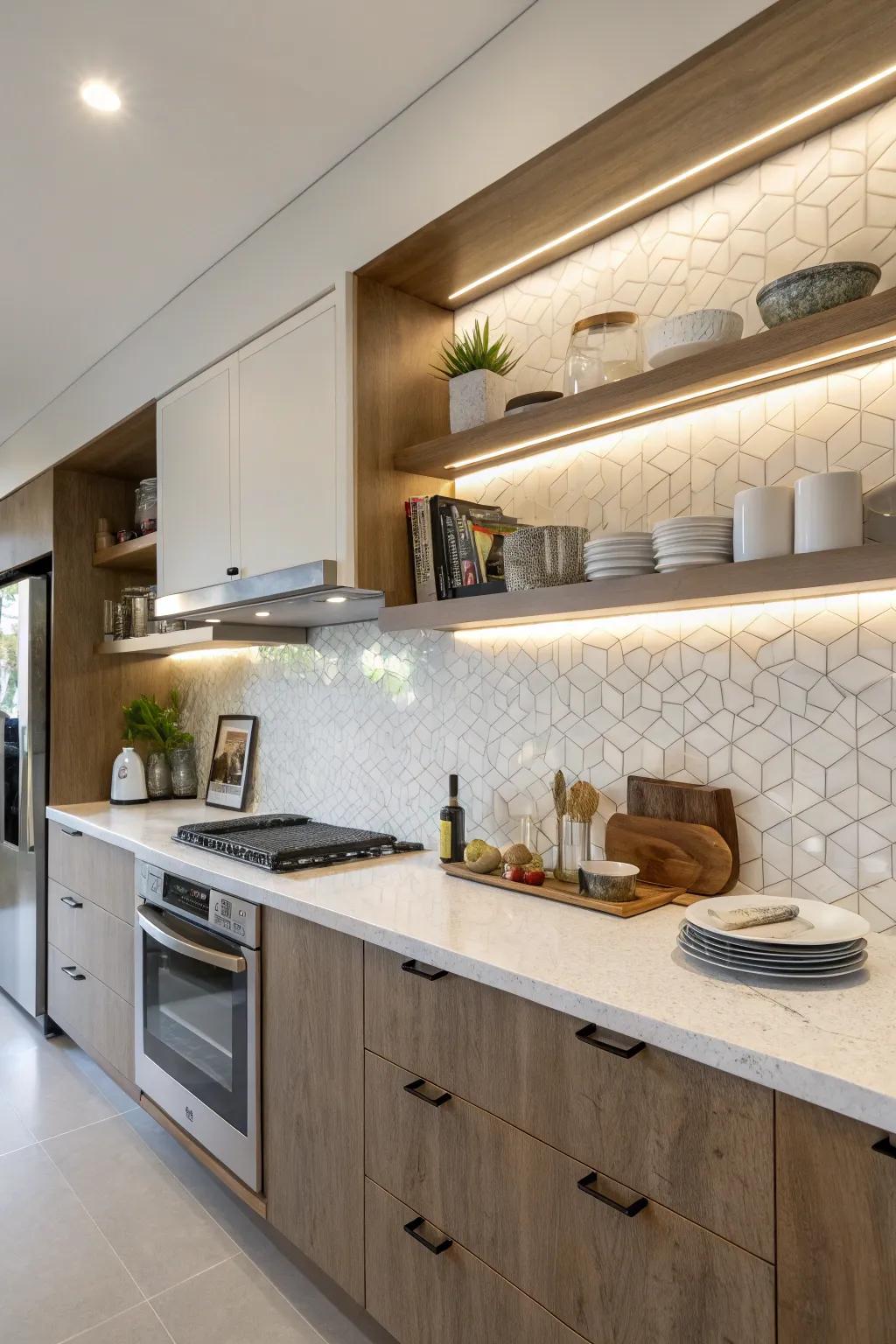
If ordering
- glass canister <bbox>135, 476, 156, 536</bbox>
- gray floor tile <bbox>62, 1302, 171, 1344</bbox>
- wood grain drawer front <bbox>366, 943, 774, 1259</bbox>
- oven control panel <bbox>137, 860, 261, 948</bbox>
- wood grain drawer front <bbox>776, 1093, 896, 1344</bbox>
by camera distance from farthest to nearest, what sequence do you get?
glass canister <bbox>135, 476, 156, 536</bbox>
oven control panel <bbox>137, 860, 261, 948</bbox>
gray floor tile <bbox>62, 1302, 171, 1344</bbox>
wood grain drawer front <bbox>366, 943, 774, 1259</bbox>
wood grain drawer front <bbox>776, 1093, 896, 1344</bbox>

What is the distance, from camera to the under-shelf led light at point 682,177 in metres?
1.45

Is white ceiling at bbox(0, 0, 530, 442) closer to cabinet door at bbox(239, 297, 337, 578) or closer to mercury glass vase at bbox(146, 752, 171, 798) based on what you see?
cabinet door at bbox(239, 297, 337, 578)

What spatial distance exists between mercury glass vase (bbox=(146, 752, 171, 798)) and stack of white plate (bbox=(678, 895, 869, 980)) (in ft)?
9.05

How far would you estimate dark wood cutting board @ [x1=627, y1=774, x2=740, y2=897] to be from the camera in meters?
1.66

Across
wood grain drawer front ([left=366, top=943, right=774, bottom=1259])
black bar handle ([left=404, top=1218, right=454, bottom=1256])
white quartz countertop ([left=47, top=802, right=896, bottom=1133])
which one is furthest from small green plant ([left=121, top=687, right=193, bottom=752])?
black bar handle ([left=404, top=1218, right=454, bottom=1256])

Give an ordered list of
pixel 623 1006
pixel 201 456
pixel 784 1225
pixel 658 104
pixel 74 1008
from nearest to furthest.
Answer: pixel 784 1225
pixel 623 1006
pixel 658 104
pixel 201 456
pixel 74 1008

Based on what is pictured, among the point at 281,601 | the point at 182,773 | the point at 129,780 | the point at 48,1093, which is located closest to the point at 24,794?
the point at 129,780

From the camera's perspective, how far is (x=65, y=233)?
2.40 metres

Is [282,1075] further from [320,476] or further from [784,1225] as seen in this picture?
[320,476]

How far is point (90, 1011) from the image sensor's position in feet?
9.56

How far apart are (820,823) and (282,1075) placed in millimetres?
1284

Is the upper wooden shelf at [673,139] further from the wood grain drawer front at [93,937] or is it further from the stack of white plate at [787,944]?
the wood grain drawer front at [93,937]

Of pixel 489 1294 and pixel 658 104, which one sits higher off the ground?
pixel 658 104

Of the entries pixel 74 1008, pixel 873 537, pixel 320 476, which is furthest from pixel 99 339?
pixel 873 537
